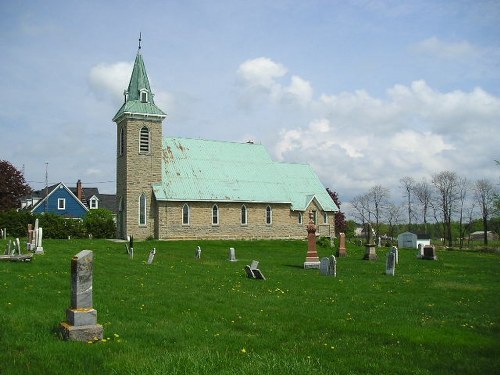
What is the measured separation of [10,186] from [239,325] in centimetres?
5758

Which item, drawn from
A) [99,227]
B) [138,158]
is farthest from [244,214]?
[99,227]

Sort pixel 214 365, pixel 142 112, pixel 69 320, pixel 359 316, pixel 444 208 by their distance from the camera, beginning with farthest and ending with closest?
pixel 444 208, pixel 142 112, pixel 359 316, pixel 69 320, pixel 214 365

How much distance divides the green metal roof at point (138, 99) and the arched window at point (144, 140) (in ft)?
4.14

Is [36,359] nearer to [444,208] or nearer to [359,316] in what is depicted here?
[359,316]

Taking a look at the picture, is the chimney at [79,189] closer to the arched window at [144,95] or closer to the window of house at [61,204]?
the window of house at [61,204]

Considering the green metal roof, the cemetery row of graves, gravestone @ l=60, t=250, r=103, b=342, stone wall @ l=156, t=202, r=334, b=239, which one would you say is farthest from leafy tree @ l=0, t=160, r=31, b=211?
gravestone @ l=60, t=250, r=103, b=342

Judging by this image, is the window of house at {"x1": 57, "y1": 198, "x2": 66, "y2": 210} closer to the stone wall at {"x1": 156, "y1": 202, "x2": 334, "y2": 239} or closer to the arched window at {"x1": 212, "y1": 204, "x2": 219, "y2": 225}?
the stone wall at {"x1": 156, "y1": 202, "x2": 334, "y2": 239}

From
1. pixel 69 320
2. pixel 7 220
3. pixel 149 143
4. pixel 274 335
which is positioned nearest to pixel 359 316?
pixel 274 335

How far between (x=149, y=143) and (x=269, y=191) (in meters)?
12.5

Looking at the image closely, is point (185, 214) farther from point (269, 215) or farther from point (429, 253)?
point (429, 253)

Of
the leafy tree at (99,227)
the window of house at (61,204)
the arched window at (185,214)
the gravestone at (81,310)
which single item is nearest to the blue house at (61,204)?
the window of house at (61,204)

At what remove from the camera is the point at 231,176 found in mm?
50250

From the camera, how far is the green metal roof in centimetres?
4681

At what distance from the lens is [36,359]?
7410 millimetres
